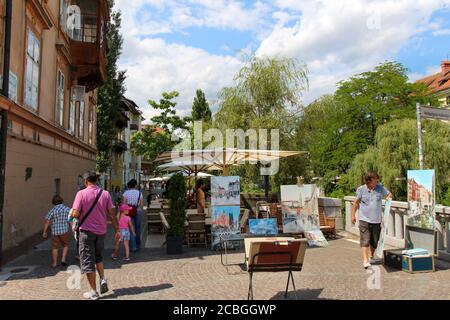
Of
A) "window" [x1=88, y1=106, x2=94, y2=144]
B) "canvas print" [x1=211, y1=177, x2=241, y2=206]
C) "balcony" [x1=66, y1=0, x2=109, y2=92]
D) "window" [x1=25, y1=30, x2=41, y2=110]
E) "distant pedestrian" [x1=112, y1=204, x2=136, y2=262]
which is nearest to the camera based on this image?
"distant pedestrian" [x1=112, y1=204, x2=136, y2=262]

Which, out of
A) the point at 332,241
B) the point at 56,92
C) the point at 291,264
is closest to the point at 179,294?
the point at 291,264

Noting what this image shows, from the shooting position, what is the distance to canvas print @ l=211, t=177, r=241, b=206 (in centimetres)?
1016

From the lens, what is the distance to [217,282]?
6.51m

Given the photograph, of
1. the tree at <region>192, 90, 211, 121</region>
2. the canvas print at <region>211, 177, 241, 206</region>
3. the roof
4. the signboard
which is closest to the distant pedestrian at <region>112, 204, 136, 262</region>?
the canvas print at <region>211, 177, 241, 206</region>

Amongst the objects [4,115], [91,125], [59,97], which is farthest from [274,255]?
[91,125]

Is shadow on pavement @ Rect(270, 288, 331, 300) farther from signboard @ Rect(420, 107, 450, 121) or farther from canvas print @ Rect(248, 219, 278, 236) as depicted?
signboard @ Rect(420, 107, 450, 121)

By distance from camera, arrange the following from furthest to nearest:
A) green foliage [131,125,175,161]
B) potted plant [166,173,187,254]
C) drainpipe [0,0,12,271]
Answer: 1. green foliage [131,125,175,161]
2. potted plant [166,173,187,254]
3. drainpipe [0,0,12,271]

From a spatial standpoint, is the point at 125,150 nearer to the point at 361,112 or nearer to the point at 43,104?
the point at 361,112

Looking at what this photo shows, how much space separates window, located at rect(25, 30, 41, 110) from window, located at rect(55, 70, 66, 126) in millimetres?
2463

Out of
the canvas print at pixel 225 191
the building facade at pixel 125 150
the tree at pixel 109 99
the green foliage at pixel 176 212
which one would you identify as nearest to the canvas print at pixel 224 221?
the canvas print at pixel 225 191

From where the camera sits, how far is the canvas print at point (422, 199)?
24.8 feet

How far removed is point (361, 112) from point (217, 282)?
20.8 meters

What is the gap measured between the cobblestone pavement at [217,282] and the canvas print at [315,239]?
1.57 m
